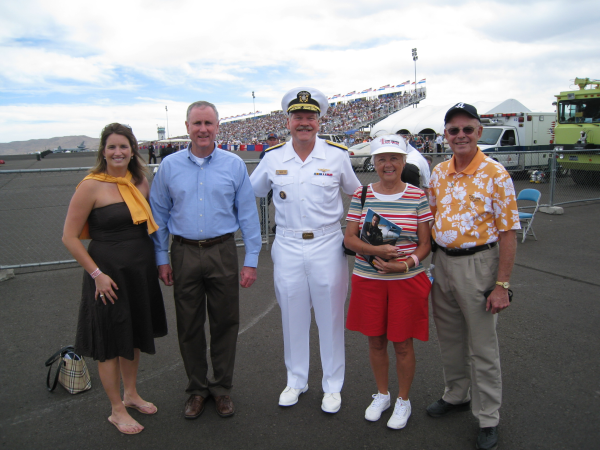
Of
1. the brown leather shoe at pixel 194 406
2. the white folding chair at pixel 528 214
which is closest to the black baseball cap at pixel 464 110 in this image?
the brown leather shoe at pixel 194 406

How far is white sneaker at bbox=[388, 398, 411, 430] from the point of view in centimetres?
279

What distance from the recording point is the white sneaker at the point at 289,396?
3076 millimetres

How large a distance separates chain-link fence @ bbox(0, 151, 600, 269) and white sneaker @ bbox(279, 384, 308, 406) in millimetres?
3829

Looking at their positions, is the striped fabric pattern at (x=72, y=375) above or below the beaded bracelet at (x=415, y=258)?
below

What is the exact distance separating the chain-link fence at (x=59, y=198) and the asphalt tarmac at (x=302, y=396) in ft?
8.07

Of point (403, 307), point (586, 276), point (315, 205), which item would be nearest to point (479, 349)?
point (403, 307)

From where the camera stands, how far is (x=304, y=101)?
3.03 meters

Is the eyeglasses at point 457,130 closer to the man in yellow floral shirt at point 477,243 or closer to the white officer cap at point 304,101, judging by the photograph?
the man in yellow floral shirt at point 477,243

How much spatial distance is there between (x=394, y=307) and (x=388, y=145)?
1056 millimetres

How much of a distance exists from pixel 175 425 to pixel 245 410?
A: 1.62 ft

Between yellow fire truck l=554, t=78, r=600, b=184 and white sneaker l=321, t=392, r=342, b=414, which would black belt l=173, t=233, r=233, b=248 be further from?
yellow fire truck l=554, t=78, r=600, b=184

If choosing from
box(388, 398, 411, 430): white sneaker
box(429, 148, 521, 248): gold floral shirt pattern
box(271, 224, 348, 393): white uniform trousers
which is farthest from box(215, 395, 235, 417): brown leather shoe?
box(429, 148, 521, 248): gold floral shirt pattern

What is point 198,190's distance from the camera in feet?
9.77

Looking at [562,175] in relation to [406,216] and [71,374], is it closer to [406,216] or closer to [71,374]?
[406,216]
